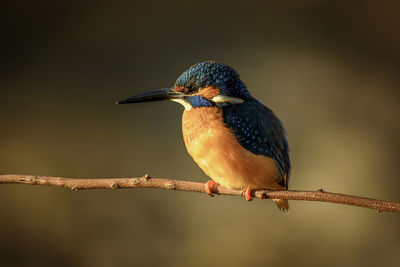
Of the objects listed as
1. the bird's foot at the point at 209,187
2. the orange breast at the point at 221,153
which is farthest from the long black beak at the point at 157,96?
the bird's foot at the point at 209,187

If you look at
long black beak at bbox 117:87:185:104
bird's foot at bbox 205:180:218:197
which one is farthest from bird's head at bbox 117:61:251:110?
bird's foot at bbox 205:180:218:197

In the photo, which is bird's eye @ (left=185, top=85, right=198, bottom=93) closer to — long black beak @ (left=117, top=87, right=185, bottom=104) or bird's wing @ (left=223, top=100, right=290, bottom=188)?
long black beak @ (left=117, top=87, right=185, bottom=104)

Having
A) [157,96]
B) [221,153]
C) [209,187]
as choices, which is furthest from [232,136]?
[157,96]

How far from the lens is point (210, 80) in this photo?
1.07m

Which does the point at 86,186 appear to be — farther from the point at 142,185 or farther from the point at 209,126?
the point at 209,126

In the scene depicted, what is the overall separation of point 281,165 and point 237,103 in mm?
252

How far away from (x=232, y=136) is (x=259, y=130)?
9cm

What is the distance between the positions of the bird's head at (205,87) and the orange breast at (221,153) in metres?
0.06

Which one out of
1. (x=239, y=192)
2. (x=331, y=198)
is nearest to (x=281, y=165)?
(x=239, y=192)

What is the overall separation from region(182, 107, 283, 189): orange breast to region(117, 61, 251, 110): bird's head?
0.19 feet

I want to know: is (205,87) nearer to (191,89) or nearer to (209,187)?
(191,89)

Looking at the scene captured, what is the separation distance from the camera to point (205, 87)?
3.56 feet

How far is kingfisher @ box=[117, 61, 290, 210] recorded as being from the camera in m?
1.12

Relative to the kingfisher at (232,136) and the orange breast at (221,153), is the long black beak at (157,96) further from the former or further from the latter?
the orange breast at (221,153)
